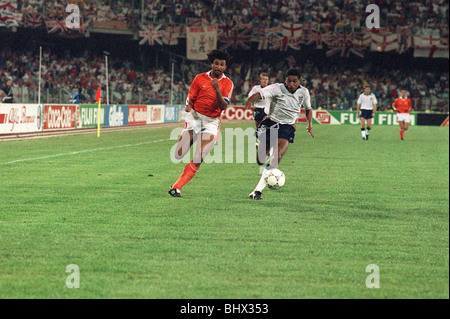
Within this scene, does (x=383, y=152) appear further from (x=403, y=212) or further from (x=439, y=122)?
(x=439, y=122)

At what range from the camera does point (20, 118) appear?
27.0 meters

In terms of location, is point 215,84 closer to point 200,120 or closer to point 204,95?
point 204,95

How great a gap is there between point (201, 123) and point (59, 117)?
66.8ft

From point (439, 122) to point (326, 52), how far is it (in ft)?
32.4

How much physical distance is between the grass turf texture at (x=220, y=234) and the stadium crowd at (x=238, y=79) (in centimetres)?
3228

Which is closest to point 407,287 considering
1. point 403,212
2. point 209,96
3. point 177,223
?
point 177,223

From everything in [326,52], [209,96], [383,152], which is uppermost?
[326,52]

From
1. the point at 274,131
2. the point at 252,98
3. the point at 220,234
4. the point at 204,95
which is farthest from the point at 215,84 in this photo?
the point at 220,234

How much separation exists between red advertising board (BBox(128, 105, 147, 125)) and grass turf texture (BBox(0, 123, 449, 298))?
78.4 ft

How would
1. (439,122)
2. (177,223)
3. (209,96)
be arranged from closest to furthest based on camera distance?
(177,223) < (209,96) < (439,122)

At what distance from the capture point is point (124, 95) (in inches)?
1731

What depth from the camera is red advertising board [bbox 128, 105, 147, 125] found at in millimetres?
39500

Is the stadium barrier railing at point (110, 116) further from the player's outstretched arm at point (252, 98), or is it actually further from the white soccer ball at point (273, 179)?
the white soccer ball at point (273, 179)

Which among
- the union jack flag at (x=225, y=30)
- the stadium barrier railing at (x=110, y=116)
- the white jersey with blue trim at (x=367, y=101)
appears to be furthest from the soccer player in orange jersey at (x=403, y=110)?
the union jack flag at (x=225, y=30)
